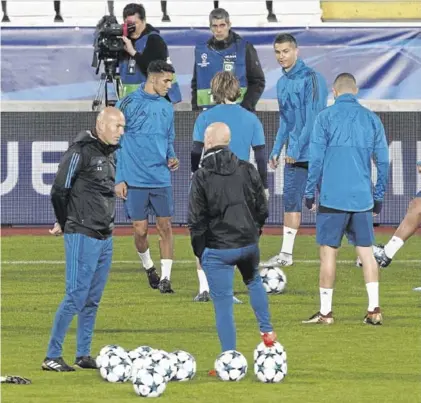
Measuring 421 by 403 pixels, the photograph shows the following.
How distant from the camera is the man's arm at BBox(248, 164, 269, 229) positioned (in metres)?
11.9

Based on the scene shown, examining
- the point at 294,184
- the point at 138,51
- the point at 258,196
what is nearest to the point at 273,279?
the point at 294,184

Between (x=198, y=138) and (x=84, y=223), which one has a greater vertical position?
(x=198, y=138)

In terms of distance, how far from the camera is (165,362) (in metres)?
11.2

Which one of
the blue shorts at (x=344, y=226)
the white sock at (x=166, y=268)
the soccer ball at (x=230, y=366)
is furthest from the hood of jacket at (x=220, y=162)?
the white sock at (x=166, y=268)

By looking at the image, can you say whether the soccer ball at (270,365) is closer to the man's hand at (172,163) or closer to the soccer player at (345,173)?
the soccer player at (345,173)

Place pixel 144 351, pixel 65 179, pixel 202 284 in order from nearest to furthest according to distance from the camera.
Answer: pixel 144 351 → pixel 65 179 → pixel 202 284

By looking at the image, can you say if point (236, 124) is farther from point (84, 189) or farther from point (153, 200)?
point (84, 189)

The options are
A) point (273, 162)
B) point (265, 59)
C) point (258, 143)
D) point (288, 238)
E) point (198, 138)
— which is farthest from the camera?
point (265, 59)

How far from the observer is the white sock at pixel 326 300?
14.0 metres

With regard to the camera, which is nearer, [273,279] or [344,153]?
[344,153]

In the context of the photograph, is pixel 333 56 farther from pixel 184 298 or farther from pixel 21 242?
pixel 184 298

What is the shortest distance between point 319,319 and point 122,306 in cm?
222

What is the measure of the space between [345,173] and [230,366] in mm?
3041

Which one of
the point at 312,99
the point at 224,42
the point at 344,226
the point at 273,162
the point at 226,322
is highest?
the point at 224,42
